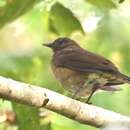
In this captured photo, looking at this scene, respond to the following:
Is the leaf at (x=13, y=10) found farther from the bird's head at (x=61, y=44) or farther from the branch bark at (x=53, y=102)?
the bird's head at (x=61, y=44)

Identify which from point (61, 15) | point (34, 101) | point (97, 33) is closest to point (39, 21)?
point (97, 33)

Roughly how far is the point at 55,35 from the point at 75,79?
1.15ft

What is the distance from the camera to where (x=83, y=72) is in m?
2.08

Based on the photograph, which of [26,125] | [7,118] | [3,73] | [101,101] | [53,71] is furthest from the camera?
[53,71]

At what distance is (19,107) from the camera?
54.6 inches

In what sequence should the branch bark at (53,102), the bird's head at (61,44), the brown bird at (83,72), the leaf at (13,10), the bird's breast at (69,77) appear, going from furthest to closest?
the bird's head at (61,44)
the bird's breast at (69,77)
the brown bird at (83,72)
the leaf at (13,10)
the branch bark at (53,102)

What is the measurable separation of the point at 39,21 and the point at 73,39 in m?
0.62

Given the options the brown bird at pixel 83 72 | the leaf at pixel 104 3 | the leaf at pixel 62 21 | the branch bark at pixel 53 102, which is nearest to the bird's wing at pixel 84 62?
the brown bird at pixel 83 72

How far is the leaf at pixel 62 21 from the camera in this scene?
5.11 feet

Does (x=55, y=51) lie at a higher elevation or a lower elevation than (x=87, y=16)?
lower

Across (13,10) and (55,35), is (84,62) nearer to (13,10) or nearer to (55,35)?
(55,35)

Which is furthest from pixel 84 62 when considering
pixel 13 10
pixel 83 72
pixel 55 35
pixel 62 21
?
pixel 13 10

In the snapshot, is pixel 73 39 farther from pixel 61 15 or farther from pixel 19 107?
pixel 19 107

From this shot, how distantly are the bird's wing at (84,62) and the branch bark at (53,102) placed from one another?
627mm
